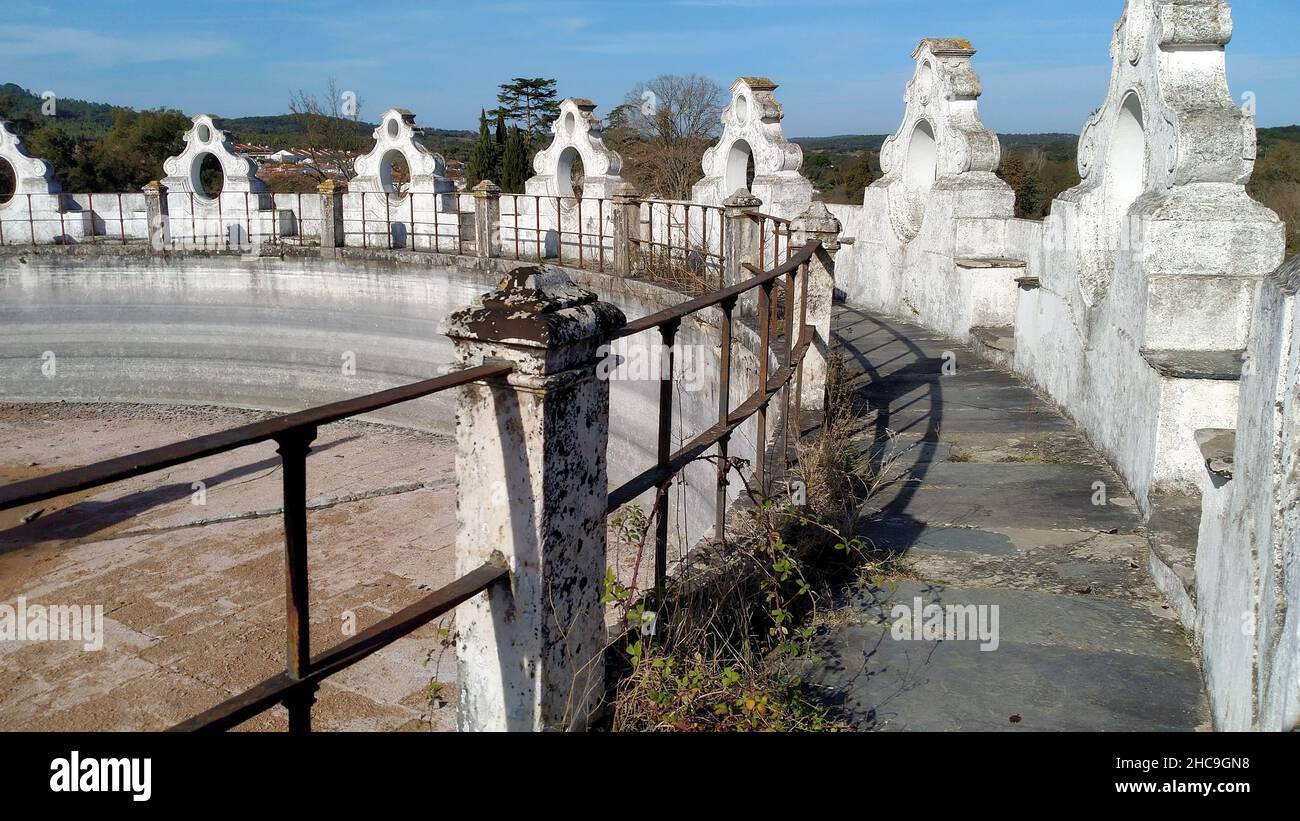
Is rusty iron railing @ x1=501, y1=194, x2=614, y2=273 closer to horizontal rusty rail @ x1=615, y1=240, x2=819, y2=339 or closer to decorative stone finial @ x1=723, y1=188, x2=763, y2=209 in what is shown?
decorative stone finial @ x1=723, y1=188, x2=763, y2=209

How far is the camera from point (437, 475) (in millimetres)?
14773

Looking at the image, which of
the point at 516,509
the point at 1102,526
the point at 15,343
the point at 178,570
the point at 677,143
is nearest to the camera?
the point at 516,509

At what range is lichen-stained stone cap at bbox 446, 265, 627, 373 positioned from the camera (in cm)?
262

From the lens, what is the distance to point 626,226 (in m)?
12.8

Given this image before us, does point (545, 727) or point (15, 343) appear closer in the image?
point (545, 727)

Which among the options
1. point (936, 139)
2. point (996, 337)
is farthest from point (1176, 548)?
point (936, 139)

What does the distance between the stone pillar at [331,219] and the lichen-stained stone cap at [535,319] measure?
15895 millimetres

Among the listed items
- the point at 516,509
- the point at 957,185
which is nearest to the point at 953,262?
the point at 957,185

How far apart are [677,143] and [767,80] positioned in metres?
16.9

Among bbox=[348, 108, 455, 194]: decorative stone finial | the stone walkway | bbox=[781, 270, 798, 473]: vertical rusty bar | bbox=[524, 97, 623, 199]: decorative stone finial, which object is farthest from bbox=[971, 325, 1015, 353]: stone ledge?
bbox=[348, 108, 455, 194]: decorative stone finial

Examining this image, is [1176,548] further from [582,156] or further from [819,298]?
[582,156]

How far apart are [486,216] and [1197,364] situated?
12612 millimetres

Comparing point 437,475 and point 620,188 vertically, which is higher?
point 620,188
